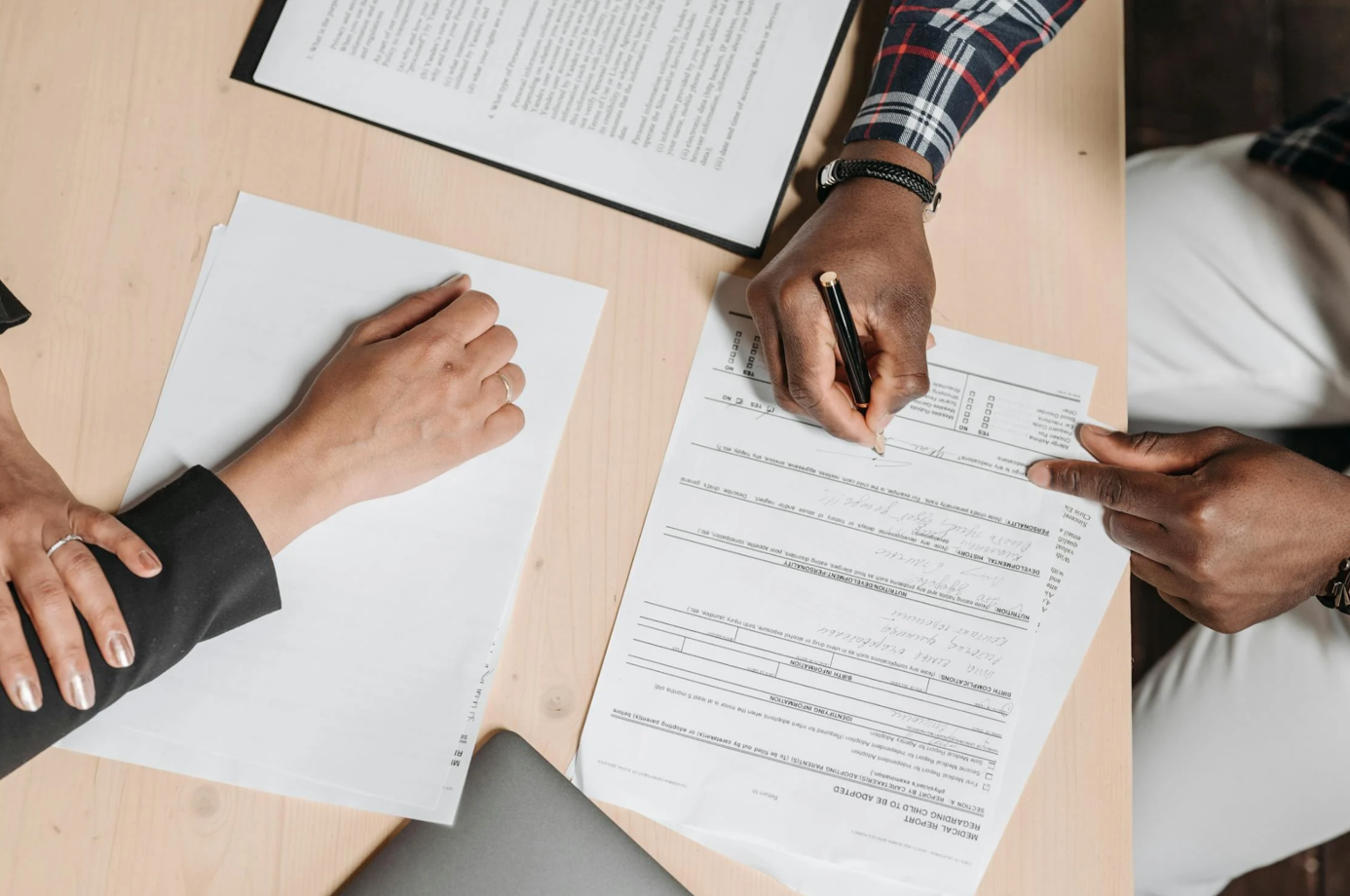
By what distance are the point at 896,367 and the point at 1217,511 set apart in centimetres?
27

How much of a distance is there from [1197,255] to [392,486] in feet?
2.70

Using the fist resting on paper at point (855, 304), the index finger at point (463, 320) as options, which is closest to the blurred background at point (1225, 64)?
the fist resting on paper at point (855, 304)

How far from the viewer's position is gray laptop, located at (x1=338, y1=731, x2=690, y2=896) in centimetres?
63

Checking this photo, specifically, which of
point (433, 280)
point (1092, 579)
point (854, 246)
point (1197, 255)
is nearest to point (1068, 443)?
point (1092, 579)

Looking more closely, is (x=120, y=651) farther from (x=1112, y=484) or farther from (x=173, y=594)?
(x=1112, y=484)

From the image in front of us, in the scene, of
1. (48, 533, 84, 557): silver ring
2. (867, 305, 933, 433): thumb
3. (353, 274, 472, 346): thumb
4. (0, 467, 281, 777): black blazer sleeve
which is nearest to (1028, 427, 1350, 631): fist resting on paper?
(867, 305, 933, 433): thumb

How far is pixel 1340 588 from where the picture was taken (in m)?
0.75

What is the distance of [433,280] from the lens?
74 cm

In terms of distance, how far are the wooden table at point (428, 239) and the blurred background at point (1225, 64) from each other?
37.1 inches

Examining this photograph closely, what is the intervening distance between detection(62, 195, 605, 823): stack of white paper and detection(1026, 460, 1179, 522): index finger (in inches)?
14.7

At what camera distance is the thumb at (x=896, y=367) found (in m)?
0.69

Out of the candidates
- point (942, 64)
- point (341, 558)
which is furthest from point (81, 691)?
point (942, 64)

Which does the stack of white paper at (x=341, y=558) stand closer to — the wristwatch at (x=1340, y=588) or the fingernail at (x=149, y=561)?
the fingernail at (x=149, y=561)

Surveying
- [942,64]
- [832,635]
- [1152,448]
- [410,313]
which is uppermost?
[942,64]
